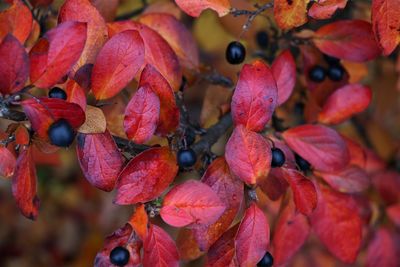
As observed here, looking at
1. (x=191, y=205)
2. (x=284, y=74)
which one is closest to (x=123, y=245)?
(x=191, y=205)

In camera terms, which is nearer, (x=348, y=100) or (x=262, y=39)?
(x=348, y=100)

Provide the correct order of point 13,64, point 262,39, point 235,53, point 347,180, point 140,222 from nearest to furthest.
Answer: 1. point 13,64
2. point 140,222
3. point 235,53
4. point 347,180
5. point 262,39

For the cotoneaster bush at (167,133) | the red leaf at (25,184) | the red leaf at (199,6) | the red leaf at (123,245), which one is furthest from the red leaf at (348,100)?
the red leaf at (25,184)

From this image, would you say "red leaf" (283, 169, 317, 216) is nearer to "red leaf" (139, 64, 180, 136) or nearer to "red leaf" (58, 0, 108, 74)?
"red leaf" (139, 64, 180, 136)

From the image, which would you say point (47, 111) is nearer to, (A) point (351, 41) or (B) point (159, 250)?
(B) point (159, 250)

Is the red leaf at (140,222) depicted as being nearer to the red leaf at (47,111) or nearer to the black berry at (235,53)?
the red leaf at (47,111)

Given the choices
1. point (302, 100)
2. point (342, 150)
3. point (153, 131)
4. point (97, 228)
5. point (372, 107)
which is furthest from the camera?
point (97, 228)

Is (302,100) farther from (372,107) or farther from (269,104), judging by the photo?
(372,107)

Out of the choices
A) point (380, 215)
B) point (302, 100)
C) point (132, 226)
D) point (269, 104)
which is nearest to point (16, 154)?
point (132, 226)

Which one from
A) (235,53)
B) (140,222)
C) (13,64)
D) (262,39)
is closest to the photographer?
(13,64)
